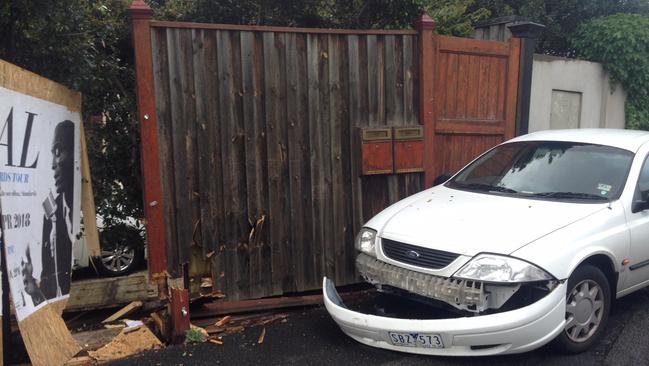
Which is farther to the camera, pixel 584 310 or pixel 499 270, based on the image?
pixel 584 310

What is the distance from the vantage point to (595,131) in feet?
16.9

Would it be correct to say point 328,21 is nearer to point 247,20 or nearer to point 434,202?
point 247,20

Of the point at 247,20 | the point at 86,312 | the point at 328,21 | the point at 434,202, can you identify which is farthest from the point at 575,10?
the point at 86,312

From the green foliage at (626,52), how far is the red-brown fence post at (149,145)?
811 centimetres

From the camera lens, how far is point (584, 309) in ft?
12.4

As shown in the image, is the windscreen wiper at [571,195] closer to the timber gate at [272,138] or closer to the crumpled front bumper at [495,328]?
the crumpled front bumper at [495,328]

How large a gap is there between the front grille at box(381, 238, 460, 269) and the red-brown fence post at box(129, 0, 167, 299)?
6.06 ft

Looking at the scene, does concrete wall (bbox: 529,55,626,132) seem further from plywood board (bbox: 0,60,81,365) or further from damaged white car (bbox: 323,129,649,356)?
plywood board (bbox: 0,60,81,365)

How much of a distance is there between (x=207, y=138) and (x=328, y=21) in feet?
9.33

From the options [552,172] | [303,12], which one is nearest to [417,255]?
[552,172]

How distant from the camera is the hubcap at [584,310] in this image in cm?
371

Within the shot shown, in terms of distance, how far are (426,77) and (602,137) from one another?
169 centimetres

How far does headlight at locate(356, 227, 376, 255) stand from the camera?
4184 mm

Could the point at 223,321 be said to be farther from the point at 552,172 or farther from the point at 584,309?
the point at 552,172
